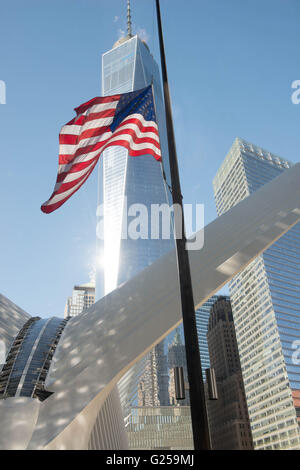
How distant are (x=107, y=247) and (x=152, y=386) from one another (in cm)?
4881

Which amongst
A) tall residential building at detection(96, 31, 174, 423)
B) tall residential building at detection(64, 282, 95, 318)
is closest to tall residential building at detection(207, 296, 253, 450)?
tall residential building at detection(96, 31, 174, 423)

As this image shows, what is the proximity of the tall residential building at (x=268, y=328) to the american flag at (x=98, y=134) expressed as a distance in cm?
11039

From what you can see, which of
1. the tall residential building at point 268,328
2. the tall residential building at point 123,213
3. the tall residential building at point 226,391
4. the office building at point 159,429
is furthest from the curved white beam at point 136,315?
the tall residential building at point 123,213

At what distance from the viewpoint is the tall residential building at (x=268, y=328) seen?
10562 centimetres

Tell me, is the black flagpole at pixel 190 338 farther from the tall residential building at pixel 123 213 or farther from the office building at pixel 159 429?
the tall residential building at pixel 123 213

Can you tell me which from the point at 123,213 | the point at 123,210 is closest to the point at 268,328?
the point at 123,213

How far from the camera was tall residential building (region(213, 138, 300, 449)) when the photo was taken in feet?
347

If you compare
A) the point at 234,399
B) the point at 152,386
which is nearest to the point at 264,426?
the point at 234,399

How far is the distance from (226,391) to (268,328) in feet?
98.3

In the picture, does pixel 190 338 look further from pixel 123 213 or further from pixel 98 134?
pixel 123 213

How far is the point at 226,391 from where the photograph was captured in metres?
131

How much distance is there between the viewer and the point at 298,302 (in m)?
125

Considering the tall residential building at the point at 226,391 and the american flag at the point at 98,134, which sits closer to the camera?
the american flag at the point at 98,134

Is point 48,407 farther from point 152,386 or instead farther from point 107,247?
point 107,247
